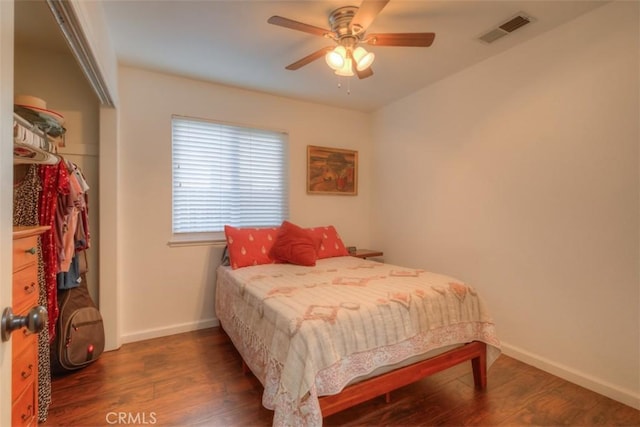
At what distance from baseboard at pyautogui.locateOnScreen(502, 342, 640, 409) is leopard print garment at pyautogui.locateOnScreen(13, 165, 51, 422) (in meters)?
3.22

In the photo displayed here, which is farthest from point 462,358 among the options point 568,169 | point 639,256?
point 568,169

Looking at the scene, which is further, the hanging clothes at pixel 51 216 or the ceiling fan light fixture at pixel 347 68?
the ceiling fan light fixture at pixel 347 68

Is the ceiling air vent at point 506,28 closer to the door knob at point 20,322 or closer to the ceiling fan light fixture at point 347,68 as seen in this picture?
the ceiling fan light fixture at point 347,68

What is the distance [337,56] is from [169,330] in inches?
112

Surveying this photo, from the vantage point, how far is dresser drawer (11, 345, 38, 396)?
1.05 meters

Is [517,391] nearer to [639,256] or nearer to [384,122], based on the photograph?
[639,256]

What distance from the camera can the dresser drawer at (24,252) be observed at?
104cm

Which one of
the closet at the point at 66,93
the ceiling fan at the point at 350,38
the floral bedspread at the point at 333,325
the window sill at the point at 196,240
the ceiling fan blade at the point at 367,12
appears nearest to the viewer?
the floral bedspread at the point at 333,325

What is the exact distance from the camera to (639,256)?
1835 mm

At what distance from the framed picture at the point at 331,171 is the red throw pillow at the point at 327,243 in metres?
0.59

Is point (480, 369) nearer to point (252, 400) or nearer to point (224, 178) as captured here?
point (252, 400)

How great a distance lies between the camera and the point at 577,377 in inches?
81.7

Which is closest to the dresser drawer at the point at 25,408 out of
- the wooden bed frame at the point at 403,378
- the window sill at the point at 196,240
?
the wooden bed frame at the point at 403,378

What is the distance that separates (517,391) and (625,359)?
68 centimetres
